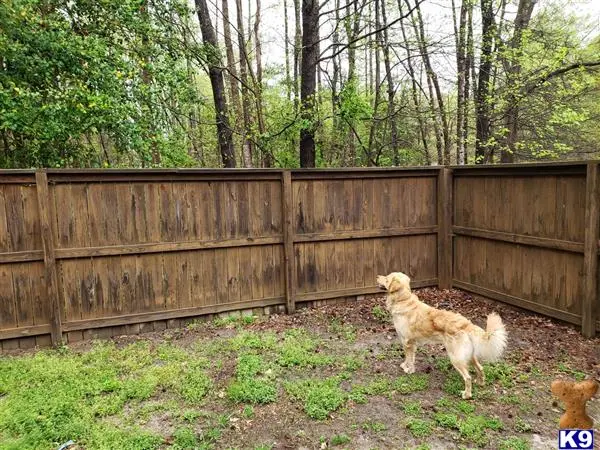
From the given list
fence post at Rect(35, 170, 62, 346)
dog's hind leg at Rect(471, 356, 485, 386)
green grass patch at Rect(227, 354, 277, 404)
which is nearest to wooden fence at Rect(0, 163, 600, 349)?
fence post at Rect(35, 170, 62, 346)

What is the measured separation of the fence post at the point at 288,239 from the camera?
5.34 m

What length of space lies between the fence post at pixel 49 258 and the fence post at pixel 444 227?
17.2 ft

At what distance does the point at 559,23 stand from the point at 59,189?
12.1 metres

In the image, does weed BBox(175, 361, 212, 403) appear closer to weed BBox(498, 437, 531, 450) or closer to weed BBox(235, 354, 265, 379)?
weed BBox(235, 354, 265, 379)

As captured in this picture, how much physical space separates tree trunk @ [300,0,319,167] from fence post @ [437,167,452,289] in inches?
113

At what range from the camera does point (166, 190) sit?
16.0 feet

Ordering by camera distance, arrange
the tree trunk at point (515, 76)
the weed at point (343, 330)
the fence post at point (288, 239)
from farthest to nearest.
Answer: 1. the tree trunk at point (515, 76)
2. the fence post at point (288, 239)
3. the weed at point (343, 330)

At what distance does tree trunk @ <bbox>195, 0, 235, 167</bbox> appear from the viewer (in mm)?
8602

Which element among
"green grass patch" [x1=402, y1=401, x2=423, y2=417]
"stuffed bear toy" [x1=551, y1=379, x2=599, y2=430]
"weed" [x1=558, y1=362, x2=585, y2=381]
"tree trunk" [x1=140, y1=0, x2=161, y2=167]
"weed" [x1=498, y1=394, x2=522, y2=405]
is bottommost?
"weed" [x1=558, y1=362, x2=585, y2=381]

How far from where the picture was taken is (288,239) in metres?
5.41

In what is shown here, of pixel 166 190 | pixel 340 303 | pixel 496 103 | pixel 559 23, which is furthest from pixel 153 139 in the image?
pixel 559 23

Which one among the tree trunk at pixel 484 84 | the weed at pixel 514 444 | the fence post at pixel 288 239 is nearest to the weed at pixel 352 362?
the weed at pixel 514 444

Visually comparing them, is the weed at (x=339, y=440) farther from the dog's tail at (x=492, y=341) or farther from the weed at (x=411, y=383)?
the dog's tail at (x=492, y=341)

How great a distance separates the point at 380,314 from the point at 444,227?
1.88m
